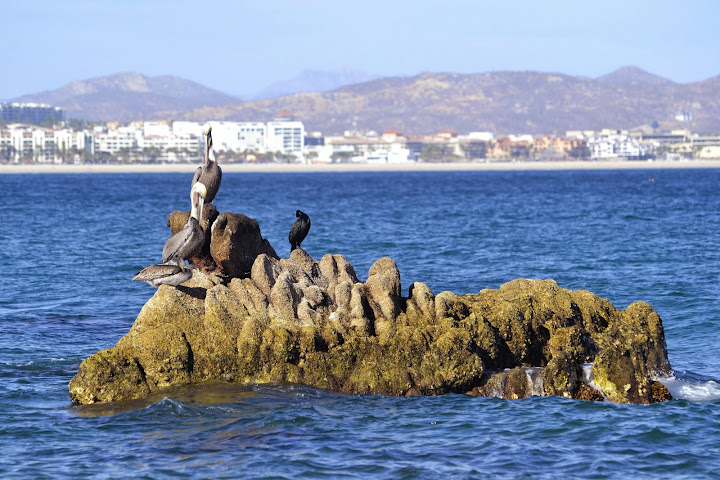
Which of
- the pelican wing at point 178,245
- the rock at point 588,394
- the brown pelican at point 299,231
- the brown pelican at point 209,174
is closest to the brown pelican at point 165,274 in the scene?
the pelican wing at point 178,245

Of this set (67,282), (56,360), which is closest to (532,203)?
(67,282)

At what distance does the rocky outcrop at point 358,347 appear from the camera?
52.0ft

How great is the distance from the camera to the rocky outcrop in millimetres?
15836

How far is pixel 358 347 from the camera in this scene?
1609 cm

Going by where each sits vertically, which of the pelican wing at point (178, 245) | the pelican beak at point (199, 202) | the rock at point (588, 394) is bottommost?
the rock at point (588, 394)

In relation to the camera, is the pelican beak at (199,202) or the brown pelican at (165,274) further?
the pelican beak at (199,202)

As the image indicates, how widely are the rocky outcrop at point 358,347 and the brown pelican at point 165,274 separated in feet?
0.48

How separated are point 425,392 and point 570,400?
7.55 feet

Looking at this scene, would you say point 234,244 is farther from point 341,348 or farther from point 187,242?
point 341,348

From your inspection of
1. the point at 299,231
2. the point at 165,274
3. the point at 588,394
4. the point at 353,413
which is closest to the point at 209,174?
the point at 165,274

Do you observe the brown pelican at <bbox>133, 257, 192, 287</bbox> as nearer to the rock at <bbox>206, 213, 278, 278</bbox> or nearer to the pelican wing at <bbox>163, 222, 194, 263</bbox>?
the pelican wing at <bbox>163, 222, 194, 263</bbox>

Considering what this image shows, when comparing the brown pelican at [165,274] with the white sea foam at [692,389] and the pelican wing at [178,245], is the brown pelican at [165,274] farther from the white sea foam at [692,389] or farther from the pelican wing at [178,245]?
the white sea foam at [692,389]

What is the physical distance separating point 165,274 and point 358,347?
3.39 metres

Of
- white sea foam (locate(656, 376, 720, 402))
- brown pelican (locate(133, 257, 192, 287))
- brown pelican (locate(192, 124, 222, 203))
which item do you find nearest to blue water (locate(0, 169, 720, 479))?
white sea foam (locate(656, 376, 720, 402))
